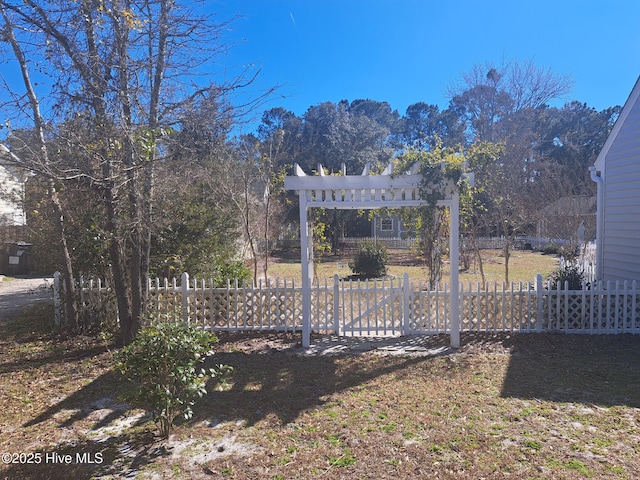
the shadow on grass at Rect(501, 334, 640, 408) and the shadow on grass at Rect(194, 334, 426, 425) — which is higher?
the shadow on grass at Rect(501, 334, 640, 408)

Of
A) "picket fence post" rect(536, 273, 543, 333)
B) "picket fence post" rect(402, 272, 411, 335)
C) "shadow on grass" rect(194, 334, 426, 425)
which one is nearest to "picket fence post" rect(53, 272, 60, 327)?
"shadow on grass" rect(194, 334, 426, 425)

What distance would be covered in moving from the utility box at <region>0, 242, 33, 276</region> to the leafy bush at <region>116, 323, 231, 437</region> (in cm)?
1488

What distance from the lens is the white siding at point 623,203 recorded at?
23.7 feet

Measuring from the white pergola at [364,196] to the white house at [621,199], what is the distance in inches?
151

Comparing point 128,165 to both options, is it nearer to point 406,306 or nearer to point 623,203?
point 406,306

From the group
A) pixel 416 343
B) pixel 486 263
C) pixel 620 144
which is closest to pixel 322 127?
pixel 486 263

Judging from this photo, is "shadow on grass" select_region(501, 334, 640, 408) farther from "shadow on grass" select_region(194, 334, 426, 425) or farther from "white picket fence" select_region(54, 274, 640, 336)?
"shadow on grass" select_region(194, 334, 426, 425)

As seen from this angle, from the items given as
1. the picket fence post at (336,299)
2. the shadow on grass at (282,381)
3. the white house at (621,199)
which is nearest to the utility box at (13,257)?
the shadow on grass at (282,381)

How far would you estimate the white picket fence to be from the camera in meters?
6.46

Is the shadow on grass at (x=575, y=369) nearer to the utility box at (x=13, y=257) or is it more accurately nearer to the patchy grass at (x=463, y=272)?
the patchy grass at (x=463, y=272)

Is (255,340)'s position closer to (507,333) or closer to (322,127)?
(507,333)

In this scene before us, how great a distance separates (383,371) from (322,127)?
2804cm

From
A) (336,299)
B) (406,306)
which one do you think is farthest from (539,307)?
(336,299)

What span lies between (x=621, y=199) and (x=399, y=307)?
494 cm
